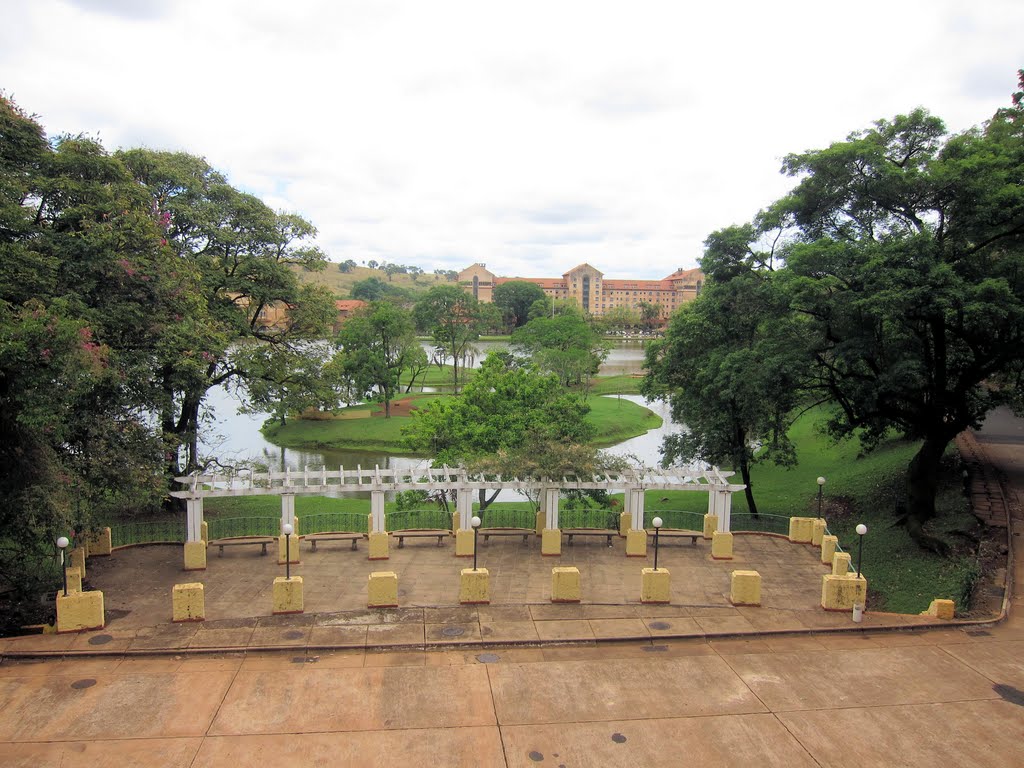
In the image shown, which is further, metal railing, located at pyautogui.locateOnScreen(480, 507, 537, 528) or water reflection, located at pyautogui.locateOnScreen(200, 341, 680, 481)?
water reflection, located at pyautogui.locateOnScreen(200, 341, 680, 481)

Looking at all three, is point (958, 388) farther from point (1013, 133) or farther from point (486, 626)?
point (486, 626)

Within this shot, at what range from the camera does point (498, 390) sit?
82.0 feet

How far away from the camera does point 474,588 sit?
15.5m

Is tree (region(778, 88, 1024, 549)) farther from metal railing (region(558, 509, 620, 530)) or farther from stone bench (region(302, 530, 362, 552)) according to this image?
stone bench (region(302, 530, 362, 552))

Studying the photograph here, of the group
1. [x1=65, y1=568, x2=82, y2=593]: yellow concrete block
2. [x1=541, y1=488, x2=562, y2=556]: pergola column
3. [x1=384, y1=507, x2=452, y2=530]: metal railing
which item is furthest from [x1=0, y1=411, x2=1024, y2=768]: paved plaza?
[x1=384, y1=507, x2=452, y2=530]: metal railing

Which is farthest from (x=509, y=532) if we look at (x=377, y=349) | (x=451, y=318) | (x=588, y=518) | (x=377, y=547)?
(x=451, y=318)

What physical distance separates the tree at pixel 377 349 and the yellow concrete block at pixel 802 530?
33625 millimetres

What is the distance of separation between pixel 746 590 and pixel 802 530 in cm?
572

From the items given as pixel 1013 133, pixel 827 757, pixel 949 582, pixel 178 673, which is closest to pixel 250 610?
pixel 178 673

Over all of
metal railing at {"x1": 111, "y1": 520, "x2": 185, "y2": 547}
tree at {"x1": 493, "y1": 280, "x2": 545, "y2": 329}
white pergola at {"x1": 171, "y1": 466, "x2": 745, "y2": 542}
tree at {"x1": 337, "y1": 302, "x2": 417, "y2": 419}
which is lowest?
metal railing at {"x1": 111, "y1": 520, "x2": 185, "y2": 547}

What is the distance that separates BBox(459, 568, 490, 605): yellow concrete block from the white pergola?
3.35 metres

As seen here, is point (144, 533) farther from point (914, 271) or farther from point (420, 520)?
point (914, 271)

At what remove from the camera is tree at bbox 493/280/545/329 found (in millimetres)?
122500

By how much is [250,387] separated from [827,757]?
21678mm
